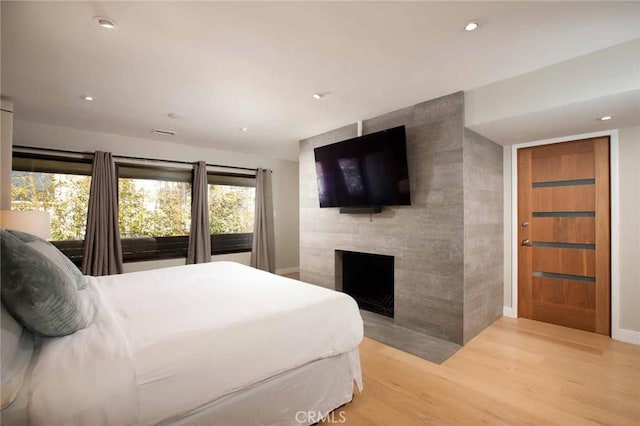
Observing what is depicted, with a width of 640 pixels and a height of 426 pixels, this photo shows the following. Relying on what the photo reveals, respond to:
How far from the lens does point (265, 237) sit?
5688 mm

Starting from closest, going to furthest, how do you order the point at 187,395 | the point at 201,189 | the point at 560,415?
the point at 187,395 → the point at 560,415 → the point at 201,189

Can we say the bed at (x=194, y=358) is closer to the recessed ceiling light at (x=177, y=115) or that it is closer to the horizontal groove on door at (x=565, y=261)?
the recessed ceiling light at (x=177, y=115)

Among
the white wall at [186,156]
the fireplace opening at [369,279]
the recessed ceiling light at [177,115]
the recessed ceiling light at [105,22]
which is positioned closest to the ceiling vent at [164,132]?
the white wall at [186,156]

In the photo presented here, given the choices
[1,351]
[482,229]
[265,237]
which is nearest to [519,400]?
[482,229]

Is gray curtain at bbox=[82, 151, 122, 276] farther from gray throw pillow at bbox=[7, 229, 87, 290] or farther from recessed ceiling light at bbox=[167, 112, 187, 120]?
gray throw pillow at bbox=[7, 229, 87, 290]

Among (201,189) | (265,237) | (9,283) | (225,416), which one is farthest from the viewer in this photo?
(265,237)

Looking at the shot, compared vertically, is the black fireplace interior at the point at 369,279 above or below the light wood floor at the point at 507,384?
above

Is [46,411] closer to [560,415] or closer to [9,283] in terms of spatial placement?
[9,283]

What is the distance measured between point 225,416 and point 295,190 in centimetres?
528

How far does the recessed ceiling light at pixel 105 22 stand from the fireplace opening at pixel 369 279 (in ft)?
10.8

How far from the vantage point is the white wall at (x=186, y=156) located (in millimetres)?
3795

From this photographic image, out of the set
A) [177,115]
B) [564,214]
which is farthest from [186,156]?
[564,214]

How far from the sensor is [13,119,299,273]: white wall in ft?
12.5

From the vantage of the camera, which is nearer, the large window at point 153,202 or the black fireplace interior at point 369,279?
the black fireplace interior at point 369,279
